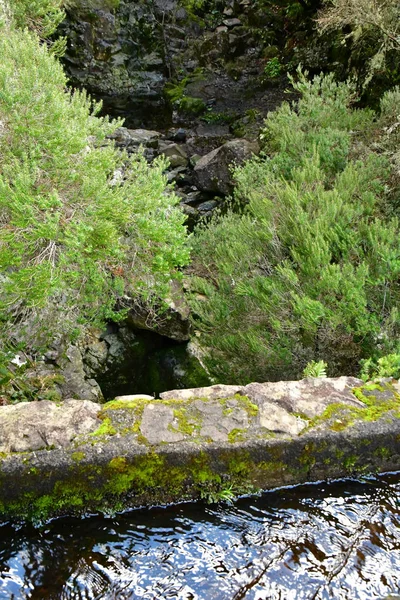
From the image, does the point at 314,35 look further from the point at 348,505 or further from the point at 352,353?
the point at 348,505

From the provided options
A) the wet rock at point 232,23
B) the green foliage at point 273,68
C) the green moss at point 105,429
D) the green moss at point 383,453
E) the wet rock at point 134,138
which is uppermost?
the wet rock at point 232,23

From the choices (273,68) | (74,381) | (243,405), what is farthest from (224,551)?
(273,68)

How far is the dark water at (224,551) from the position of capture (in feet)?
8.38

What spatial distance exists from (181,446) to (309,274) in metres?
3.82

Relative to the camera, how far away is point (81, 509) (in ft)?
9.82

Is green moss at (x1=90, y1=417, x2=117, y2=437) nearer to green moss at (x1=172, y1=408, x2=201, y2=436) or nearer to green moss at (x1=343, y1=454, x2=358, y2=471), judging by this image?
green moss at (x1=172, y1=408, x2=201, y2=436)

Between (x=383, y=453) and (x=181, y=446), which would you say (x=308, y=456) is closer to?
(x=383, y=453)

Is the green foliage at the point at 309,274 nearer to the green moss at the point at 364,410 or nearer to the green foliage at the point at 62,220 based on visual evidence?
the green foliage at the point at 62,220

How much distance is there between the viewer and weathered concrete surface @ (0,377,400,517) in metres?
2.95

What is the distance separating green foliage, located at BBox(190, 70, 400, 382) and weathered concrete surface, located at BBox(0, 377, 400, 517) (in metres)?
2.52

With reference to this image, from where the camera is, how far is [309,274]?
633 centimetres

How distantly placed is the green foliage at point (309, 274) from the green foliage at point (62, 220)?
1.84 m

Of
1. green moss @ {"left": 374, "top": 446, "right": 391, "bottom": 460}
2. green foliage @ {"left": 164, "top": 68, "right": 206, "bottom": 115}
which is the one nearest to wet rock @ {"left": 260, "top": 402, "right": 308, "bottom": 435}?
green moss @ {"left": 374, "top": 446, "right": 391, "bottom": 460}

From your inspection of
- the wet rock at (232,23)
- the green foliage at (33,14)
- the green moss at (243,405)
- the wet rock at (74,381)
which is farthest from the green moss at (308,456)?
the wet rock at (232,23)
